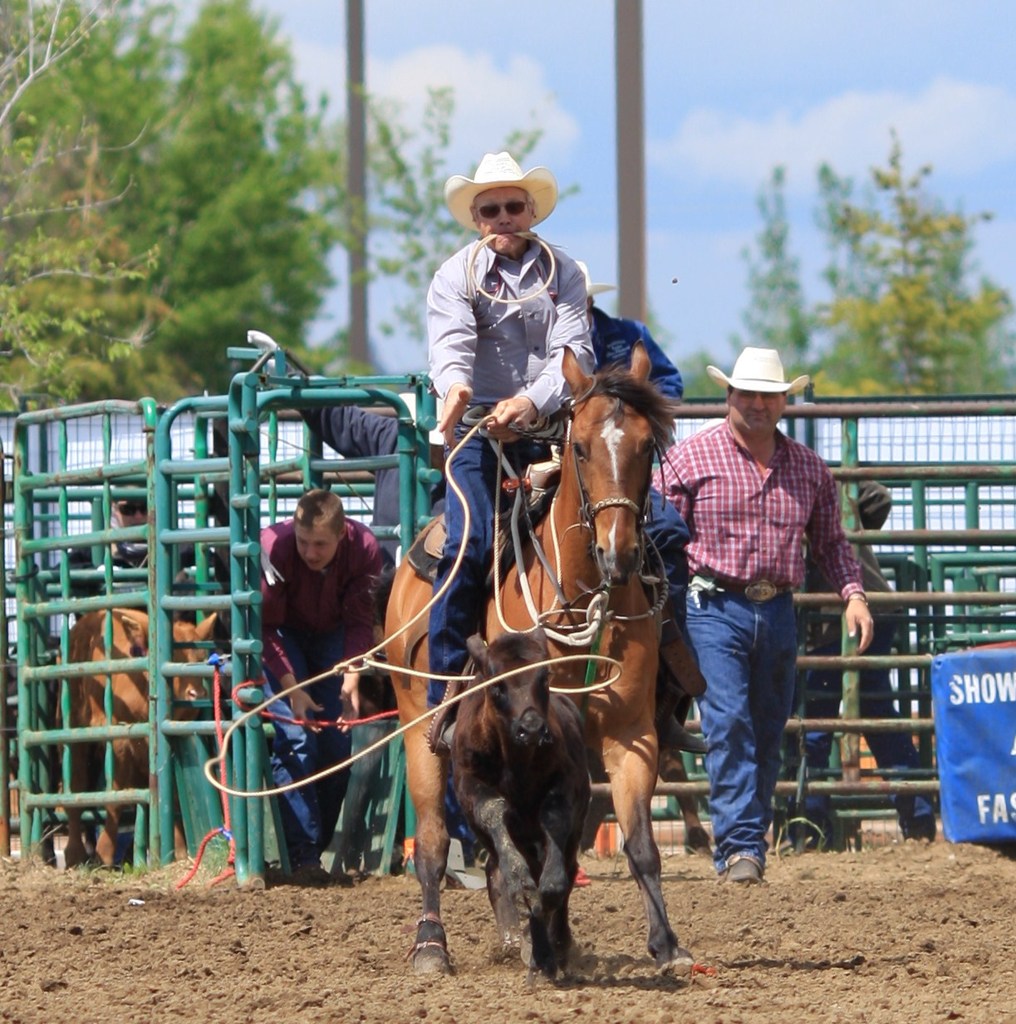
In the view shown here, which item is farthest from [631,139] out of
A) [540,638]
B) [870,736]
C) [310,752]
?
[540,638]

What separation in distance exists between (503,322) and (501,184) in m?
0.53

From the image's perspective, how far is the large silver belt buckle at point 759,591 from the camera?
9406mm

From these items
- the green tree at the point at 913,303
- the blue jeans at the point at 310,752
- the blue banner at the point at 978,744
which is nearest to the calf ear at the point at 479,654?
the blue jeans at the point at 310,752

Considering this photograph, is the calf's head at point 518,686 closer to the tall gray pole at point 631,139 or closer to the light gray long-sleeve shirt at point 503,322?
the light gray long-sleeve shirt at point 503,322

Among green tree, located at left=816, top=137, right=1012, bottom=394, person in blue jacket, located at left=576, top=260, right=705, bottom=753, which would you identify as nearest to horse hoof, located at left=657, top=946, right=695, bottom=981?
person in blue jacket, located at left=576, top=260, right=705, bottom=753

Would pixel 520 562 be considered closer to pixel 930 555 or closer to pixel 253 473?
pixel 253 473

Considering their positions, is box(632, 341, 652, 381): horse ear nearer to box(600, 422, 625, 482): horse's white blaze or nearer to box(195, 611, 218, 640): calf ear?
box(600, 422, 625, 482): horse's white blaze

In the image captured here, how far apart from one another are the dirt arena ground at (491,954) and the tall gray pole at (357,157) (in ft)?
76.5

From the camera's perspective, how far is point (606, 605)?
263 inches

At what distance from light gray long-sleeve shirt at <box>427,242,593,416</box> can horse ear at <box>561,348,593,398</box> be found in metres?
0.30

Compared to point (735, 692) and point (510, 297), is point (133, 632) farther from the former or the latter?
point (510, 297)

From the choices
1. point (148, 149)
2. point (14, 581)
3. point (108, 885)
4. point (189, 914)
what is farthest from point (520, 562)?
point (148, 149)

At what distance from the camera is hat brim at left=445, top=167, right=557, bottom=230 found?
737 centimetres

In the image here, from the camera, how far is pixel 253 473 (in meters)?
9.59
